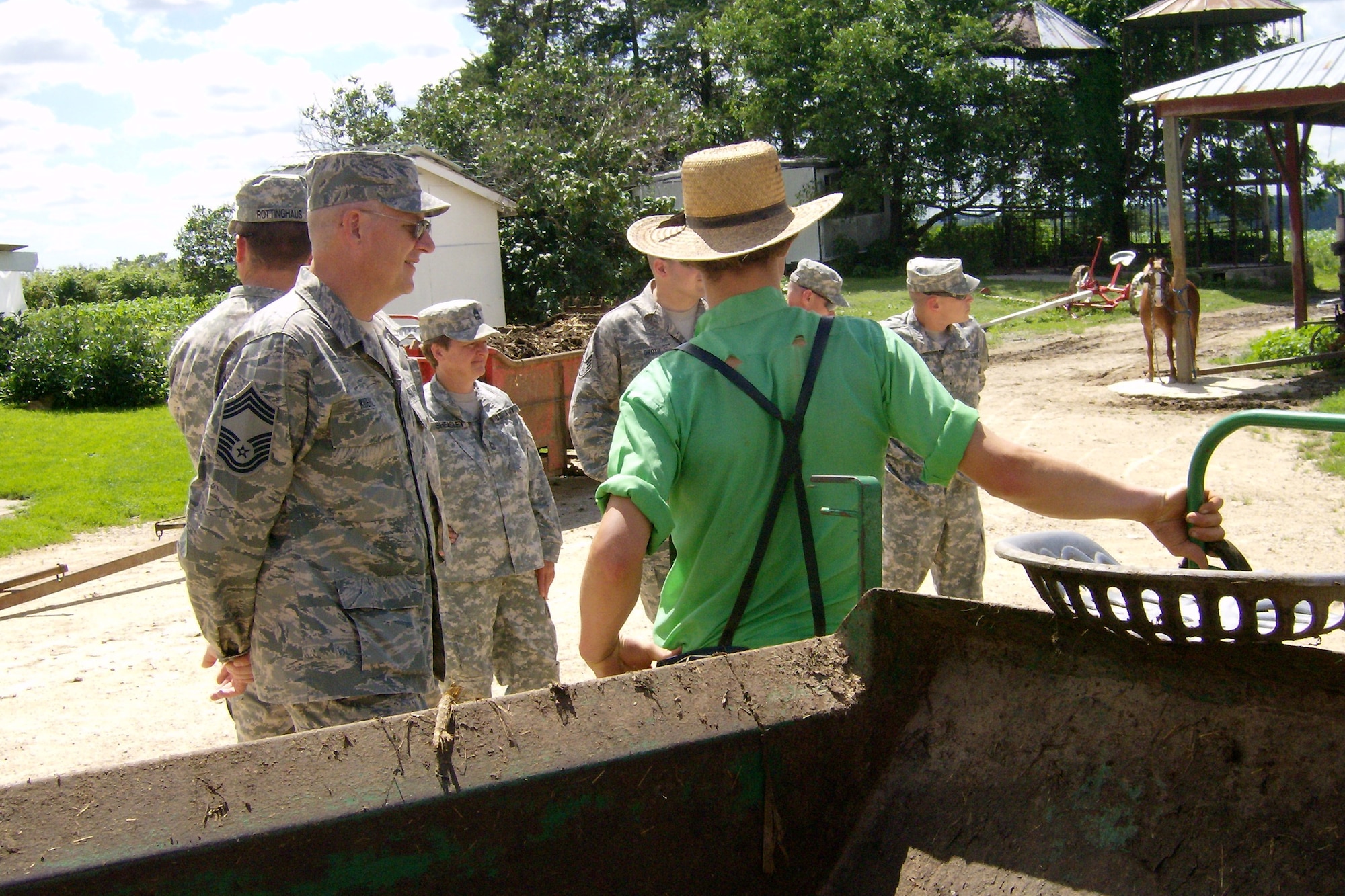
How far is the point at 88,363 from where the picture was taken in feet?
58.9

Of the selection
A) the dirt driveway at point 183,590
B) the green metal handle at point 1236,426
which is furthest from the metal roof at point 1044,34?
the green metal handle at point 1236,426

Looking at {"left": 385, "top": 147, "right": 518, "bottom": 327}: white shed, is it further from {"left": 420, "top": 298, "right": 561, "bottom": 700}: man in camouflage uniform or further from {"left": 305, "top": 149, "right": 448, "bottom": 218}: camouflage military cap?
{"left": 305, "top": 149, "right": 448, "bottom": 218}: camouflage military cap

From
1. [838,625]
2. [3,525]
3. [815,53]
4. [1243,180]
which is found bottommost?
[3,525]

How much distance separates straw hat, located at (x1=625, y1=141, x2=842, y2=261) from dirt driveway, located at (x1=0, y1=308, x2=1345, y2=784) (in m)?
0.79

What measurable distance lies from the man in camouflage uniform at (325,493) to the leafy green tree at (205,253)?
2606 centimetres

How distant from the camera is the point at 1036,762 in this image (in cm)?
197

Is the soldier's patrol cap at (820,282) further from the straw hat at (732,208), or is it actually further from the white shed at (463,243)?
the white shed at (463,243)

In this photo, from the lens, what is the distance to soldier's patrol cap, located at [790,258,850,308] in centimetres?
545

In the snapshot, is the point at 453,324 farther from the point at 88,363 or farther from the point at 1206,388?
the point at 88,363

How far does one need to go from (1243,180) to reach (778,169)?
29676mm

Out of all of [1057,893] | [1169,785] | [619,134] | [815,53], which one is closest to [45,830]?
[1057,893]

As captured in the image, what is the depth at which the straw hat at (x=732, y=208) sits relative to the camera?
2.22 meters

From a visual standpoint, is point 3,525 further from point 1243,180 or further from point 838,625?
point 1243,180

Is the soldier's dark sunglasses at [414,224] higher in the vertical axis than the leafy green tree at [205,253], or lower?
lower
